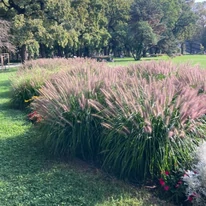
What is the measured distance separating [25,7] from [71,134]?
24655 mm

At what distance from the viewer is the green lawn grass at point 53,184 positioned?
365 cm

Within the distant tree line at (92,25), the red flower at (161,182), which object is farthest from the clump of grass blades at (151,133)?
the distant tree line at (92,25)

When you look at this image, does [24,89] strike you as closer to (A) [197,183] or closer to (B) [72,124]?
(B) [72,124]

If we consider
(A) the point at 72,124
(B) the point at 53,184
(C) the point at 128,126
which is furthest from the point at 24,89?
(C) the point at 128,126

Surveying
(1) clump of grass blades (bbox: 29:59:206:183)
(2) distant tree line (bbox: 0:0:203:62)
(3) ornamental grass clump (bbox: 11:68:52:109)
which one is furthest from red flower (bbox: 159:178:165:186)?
(2) distant tree line (bbox: 0:0:203:62)

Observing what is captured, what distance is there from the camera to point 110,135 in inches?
163

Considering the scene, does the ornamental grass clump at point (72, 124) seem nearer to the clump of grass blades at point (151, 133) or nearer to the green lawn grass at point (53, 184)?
the green lawn grass at point (53, 184)

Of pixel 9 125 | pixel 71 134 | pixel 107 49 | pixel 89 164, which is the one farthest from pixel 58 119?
pixel 107 49

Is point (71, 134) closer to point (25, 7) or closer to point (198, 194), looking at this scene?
point (198, 194)

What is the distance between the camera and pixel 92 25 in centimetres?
4003

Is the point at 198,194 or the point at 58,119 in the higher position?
the point at 58,119

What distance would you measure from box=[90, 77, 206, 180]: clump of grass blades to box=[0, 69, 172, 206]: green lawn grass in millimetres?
317

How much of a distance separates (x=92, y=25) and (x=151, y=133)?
3770 cm

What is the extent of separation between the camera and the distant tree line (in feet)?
87.2
